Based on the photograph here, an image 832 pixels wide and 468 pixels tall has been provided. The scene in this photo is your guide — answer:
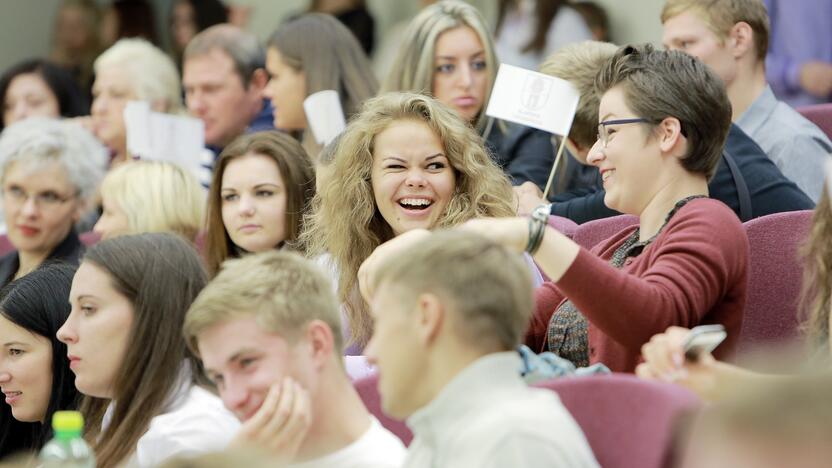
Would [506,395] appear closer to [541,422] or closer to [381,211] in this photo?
[541,422]

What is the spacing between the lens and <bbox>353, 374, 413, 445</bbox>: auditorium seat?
8.81ft

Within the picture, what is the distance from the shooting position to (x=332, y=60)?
16.8 feet

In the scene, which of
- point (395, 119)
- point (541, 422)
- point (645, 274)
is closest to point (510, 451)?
point (541, 422)

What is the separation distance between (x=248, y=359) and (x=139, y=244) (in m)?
0.78

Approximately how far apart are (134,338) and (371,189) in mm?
817

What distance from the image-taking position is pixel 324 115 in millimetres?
4605

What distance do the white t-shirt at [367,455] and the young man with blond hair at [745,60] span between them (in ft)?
7.03

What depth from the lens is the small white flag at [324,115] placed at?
15.0ft

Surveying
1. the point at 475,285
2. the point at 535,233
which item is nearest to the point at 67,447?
the point at 475,285

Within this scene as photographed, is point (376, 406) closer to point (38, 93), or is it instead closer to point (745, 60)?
point (745, 60)

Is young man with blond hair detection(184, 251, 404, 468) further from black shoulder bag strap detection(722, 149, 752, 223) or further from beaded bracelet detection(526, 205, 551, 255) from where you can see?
black shoulder bag strap detection(722, 149, 752, 223)

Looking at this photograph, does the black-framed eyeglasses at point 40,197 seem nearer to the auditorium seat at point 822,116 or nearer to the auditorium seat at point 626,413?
the auditorium seat at point 822,116

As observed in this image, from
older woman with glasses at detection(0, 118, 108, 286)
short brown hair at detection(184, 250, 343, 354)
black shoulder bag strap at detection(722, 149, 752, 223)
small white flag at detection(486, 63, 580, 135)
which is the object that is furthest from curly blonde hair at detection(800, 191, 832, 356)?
older woman with glasses at detection(0, 118, 108, 286)

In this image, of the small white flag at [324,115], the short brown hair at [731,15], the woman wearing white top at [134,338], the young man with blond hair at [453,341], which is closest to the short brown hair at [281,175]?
the small white flag at [324,115]
